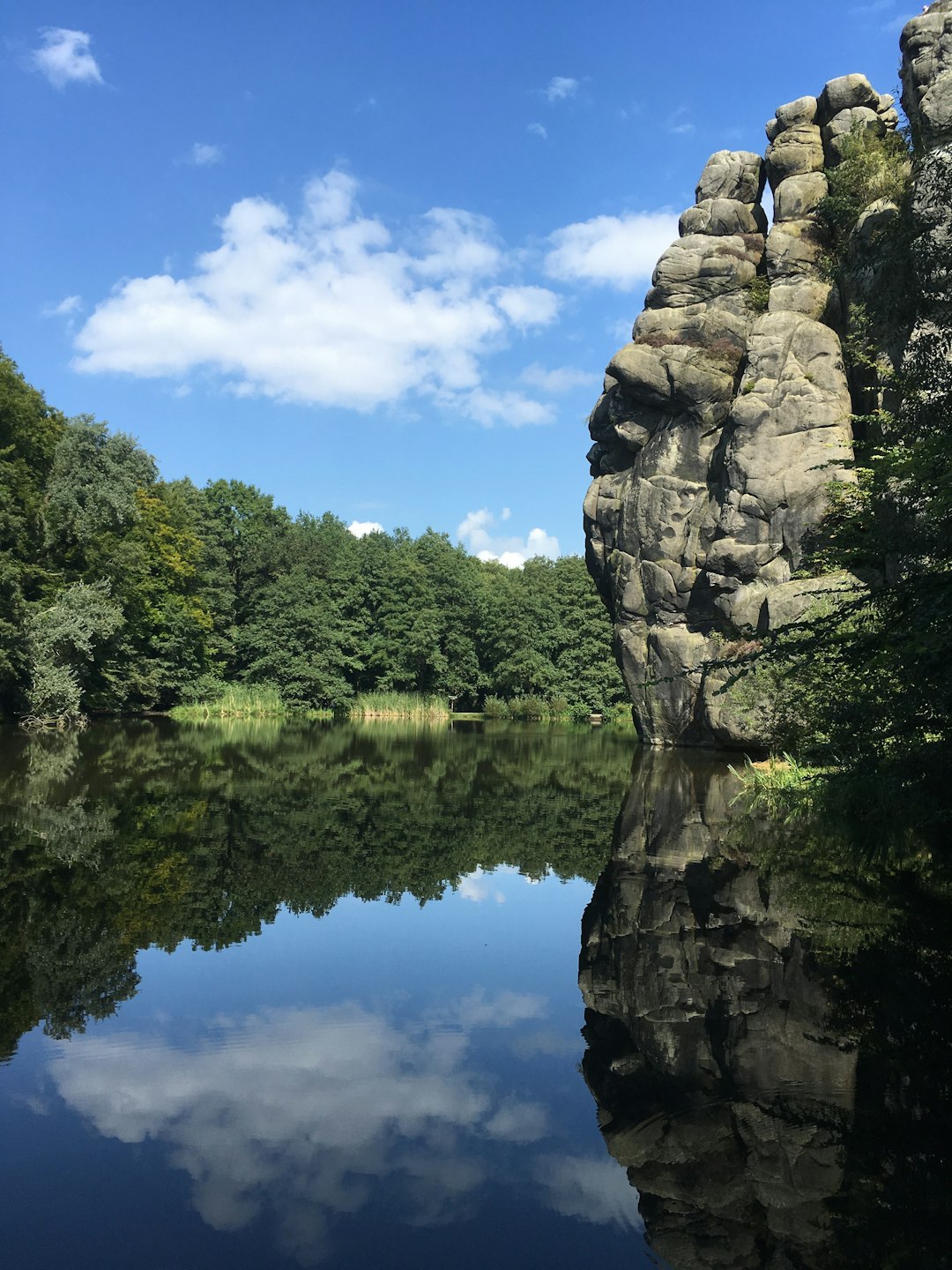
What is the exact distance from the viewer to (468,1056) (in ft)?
19.5

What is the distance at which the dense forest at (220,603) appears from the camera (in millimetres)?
36062

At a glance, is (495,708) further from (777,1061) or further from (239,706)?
(777,1061)

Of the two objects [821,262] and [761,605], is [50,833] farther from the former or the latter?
[821,262]

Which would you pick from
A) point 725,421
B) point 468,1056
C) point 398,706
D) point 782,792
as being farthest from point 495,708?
point 468,1056

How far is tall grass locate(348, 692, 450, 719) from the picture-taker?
185 feet

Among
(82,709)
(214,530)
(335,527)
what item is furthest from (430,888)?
(335,527)

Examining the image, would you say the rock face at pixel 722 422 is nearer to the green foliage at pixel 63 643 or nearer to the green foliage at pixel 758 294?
the green foliage at pixel 758 294

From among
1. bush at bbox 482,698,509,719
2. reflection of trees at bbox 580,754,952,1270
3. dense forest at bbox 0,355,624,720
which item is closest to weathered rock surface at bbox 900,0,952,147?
reflection of trees at bbox 580,754,952,1270

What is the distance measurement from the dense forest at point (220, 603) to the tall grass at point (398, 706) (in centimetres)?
136

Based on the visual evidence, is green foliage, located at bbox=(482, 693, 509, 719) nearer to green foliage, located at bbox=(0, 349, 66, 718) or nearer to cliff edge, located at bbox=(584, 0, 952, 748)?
cliff edge, located at bbox=(584, 0, 952, 748)

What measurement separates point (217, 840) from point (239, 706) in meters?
40.3

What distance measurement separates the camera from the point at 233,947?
8359 mm

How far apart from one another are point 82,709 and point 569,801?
3204 centimetres

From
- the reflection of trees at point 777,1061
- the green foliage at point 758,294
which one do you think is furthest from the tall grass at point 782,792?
the green foliage at point 758,294
